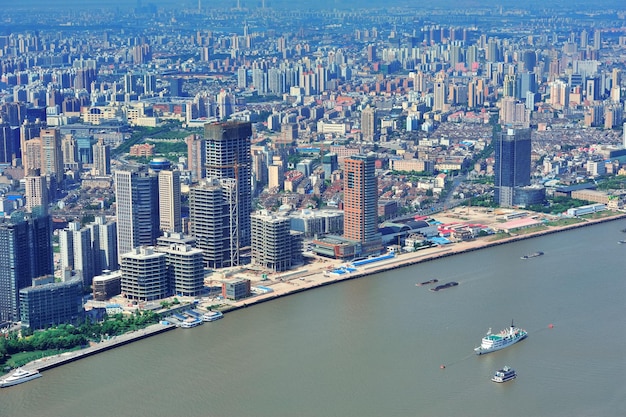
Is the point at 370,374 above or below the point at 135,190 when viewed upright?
below

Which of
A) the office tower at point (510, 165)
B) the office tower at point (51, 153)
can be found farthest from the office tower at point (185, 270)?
the office tower at point (51, 153)

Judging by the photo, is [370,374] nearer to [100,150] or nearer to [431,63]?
[100,150]

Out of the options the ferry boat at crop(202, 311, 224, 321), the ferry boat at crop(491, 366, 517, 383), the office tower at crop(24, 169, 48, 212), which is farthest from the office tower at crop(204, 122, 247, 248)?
the ferry boat at crop(491, 366, 517, 383)

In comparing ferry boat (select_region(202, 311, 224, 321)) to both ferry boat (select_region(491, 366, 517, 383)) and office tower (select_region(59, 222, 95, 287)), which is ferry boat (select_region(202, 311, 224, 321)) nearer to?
office tower (select_region(59, 222, 95, 287))

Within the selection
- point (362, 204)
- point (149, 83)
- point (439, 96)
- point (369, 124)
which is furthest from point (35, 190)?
point (149, 83)

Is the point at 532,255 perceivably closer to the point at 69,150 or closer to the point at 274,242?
the point at 274,242

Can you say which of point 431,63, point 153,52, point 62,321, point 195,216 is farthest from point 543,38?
point 62,321

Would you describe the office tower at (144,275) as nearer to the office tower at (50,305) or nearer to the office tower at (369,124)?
the office tower at (50,305)
